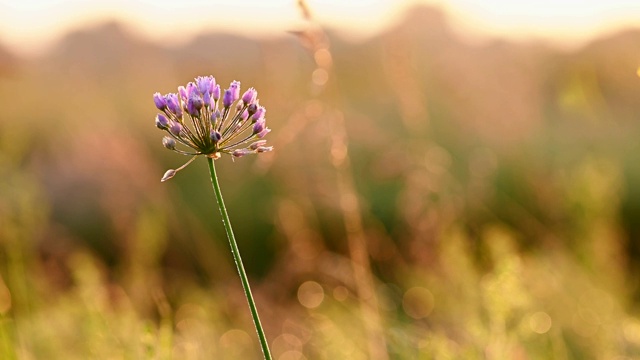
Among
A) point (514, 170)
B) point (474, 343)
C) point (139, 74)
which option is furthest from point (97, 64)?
point (474, 343)

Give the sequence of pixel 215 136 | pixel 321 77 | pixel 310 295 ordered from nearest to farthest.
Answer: pixel 215 136 < pixel 321 77 < pixel 310 295

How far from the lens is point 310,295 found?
14.2ft

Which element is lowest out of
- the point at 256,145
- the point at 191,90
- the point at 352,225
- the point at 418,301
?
the point at 418,301

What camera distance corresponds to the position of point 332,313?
3.79m

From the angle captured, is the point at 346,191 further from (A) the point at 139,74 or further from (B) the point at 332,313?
(A) the point at 139,74

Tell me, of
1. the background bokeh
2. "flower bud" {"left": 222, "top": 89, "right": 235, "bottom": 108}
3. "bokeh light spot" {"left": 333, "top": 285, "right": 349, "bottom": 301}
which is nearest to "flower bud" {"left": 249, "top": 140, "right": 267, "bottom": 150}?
"flower bud" {"left": 222, "top": 89, "right": 235, "bottom": 108}

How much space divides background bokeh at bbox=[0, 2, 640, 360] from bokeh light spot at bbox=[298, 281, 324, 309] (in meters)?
0.02

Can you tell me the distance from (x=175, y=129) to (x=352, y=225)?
137cm

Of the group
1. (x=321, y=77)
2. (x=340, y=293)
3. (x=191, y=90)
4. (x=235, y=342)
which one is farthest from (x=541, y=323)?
(x=191, y=90)

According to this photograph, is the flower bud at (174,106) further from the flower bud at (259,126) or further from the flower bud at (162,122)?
the flower bud at (259,126)

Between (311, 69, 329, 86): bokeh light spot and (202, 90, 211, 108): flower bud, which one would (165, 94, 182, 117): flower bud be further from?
(311, 69, 329, 86): bokeh light spot

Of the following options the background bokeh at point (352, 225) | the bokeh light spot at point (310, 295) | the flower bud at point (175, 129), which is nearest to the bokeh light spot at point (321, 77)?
the background bokeh at point (352, 225)

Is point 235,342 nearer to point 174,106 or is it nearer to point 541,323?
point 541,323

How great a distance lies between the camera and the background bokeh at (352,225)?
257 centimetres
